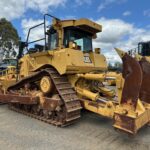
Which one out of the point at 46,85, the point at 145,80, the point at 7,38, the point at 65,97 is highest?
the point at 7,38

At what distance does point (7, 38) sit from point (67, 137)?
110ft

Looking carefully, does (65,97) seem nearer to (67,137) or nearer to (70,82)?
(70,82)

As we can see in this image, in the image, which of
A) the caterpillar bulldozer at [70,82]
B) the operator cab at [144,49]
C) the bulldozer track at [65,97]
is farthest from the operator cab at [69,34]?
the operator cab at [144,49]

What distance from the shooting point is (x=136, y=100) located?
14.3 feet

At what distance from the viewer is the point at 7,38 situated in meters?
35.9

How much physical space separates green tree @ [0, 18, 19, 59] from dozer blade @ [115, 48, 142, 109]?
1326 inches

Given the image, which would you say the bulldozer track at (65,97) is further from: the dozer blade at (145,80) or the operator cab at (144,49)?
the operator cab at (144,49)

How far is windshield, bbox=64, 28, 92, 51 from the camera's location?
6309 mm

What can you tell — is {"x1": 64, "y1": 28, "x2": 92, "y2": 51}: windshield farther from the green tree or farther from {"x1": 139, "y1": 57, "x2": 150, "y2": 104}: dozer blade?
the green tree

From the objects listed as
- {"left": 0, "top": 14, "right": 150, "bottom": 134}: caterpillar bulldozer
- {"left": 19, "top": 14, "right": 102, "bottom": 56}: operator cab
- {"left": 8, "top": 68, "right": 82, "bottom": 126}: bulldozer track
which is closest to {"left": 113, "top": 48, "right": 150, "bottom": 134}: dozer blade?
{"left": 0, "top": 14, "right": 150, "bottom": 134}: caterpillar bulldozer

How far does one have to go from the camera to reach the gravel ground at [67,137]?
4414 millimetres

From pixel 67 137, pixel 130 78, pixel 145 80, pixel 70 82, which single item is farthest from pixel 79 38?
pixel 67 137

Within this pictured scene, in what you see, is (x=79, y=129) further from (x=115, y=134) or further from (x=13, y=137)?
(x=13, y=137)

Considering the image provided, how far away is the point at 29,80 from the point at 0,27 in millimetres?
31022
